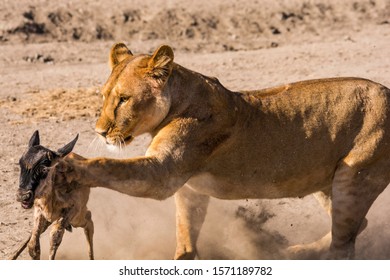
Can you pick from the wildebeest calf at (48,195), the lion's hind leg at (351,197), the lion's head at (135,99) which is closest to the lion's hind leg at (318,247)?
the lion's hind leg at (351,197)

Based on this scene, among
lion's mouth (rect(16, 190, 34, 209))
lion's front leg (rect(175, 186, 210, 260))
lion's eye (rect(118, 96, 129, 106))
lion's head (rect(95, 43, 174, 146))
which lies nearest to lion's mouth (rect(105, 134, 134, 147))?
lion's head (rect(95, 43, 174, 146))

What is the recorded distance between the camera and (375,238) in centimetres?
838

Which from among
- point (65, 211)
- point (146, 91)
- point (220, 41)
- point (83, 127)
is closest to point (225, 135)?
point (146, 91)

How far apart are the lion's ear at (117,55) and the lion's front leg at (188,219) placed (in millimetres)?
1081

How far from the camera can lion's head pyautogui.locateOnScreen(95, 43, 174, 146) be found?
6406 mm

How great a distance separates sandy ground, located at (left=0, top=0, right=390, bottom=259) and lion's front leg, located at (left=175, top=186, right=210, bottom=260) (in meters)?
0.52

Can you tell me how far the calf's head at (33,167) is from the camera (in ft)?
20.2

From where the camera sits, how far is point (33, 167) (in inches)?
242

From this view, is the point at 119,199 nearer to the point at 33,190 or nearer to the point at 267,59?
the point at 33,190

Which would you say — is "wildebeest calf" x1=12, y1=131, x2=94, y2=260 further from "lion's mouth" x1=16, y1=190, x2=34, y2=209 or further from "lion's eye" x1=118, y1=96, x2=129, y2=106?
"lion's eye" x1=118, y1=96, x2=129, y2=106

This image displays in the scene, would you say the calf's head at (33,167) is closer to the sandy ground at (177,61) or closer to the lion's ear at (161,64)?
the lion's ear at (161,64)

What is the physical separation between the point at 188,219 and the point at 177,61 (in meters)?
7.58

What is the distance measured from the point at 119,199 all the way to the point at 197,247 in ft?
3.29

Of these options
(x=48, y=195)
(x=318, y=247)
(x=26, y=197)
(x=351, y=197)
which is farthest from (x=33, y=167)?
(x=318, y=247)
